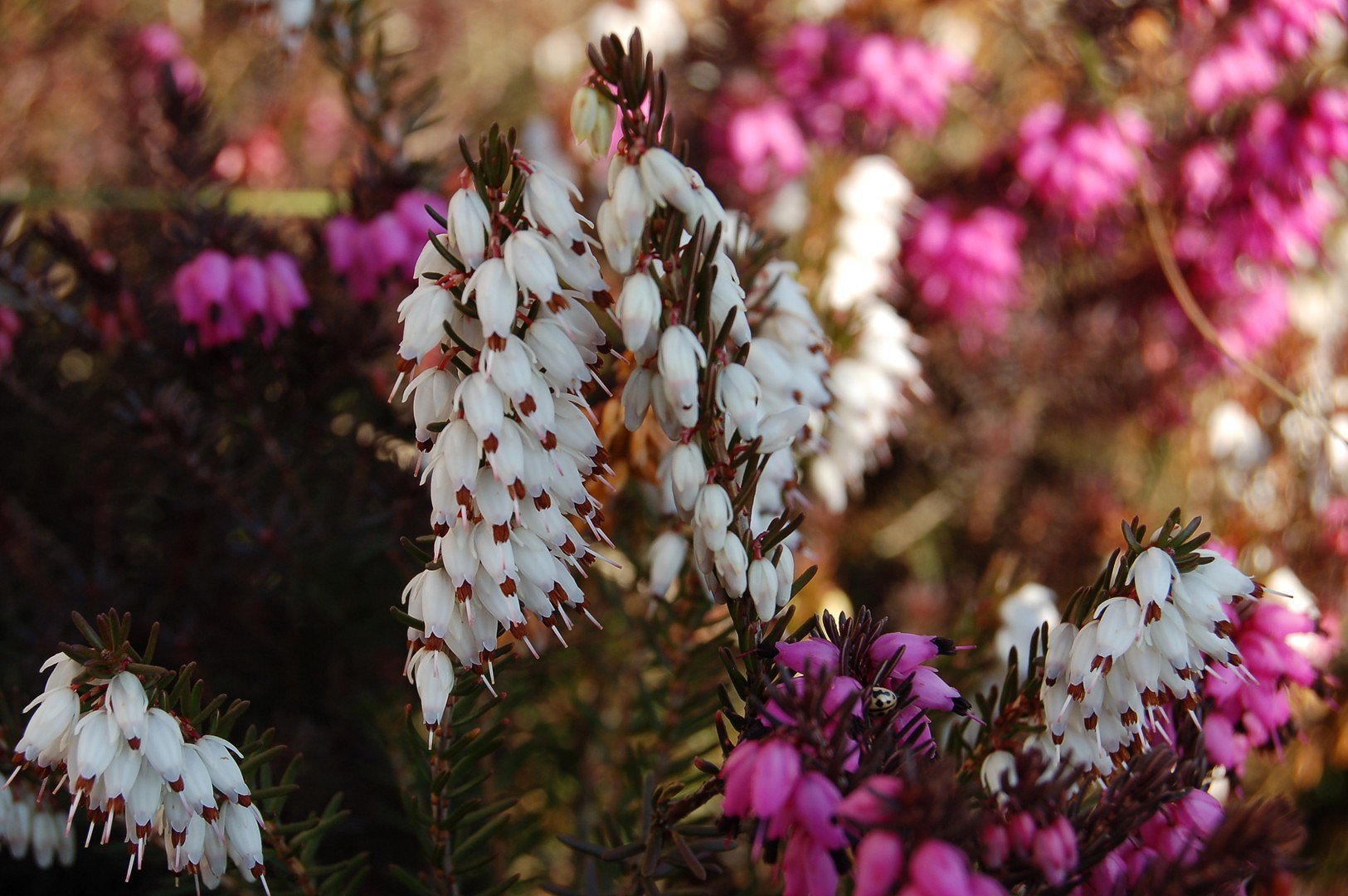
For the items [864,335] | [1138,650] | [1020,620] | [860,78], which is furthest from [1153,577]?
[860,78]

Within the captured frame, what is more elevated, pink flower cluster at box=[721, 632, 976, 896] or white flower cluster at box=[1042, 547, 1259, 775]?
pink flower cluster at box=[721, 632, 976, 896]

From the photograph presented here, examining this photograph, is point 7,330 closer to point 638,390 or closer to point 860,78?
point 638,390

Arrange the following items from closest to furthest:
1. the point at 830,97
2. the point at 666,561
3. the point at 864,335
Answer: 1. the point at 666,561
2. the point at 864,335
3. the point at 830,97

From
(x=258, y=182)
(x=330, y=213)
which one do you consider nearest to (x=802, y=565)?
(x=330, y=213)

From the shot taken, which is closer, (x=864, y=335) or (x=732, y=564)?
(x=732, y=564)

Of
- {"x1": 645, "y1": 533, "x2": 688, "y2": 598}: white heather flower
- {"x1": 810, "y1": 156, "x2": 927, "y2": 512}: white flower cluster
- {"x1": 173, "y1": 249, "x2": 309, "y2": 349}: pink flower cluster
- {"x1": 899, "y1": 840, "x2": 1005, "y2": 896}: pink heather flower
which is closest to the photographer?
{"x1": 899, "y1": 840, "x2": 1005, "y2": 896}: pink heather flower

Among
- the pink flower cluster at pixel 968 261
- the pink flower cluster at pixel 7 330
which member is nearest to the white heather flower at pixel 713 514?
the pink flower cluster at pixel 7 330

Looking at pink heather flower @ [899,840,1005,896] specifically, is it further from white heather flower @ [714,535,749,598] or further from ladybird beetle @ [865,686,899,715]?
white heather flower @ [714,535,749,598]

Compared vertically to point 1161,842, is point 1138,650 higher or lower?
higher

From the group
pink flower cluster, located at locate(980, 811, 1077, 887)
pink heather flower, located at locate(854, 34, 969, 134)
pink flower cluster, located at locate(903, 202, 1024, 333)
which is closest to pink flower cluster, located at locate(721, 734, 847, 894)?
pink flower cluster, located at locate(980, 811, 1077, 887)
